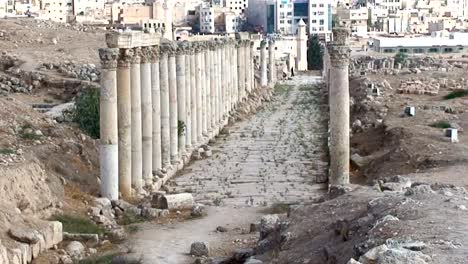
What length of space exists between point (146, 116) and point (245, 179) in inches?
150

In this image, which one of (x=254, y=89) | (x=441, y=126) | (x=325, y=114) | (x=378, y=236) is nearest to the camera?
(x=378, y=236)

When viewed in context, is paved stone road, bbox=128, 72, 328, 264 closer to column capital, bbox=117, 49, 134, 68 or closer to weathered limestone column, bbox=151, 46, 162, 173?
weathered limestone column, bbox=151, 46, 162, 173

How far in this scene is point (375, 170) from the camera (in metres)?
25.0

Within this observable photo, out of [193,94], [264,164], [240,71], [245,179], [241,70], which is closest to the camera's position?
[245,179]

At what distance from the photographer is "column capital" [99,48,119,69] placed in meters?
20.8

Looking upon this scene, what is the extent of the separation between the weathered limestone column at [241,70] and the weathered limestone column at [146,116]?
78.9 ft

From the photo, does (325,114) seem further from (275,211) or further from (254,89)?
(275,211)

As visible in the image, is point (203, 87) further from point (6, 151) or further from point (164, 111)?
point (6, 151)

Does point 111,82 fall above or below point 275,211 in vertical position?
above

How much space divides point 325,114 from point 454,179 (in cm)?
2559

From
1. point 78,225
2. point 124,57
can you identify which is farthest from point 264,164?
point 78,225

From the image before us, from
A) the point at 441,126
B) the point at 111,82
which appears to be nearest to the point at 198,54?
the point at 441,126

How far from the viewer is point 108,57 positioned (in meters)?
20.8

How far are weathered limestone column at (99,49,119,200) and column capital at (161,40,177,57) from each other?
596 centimetres
